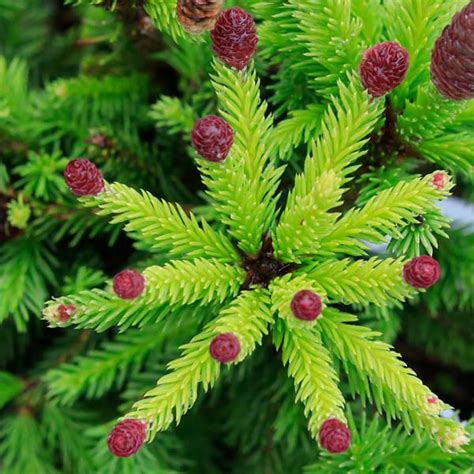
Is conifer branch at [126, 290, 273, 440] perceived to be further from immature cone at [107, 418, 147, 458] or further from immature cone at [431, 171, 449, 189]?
immature cone at [431, 171, 449, 189]

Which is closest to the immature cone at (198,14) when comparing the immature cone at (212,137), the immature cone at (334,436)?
the immature cone at (212,137)

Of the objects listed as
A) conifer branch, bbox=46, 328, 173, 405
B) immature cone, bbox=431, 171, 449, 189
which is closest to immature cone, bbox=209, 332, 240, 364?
immature cone, bbox=431, 171, 449, 189

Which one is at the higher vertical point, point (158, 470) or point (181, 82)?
point (181, 82)

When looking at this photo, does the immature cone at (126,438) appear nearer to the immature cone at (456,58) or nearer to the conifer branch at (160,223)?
the conifer branch at (160,223)

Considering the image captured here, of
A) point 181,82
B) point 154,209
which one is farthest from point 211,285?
point 181,82

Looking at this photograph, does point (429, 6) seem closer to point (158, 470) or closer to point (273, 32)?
point (273, 32)
